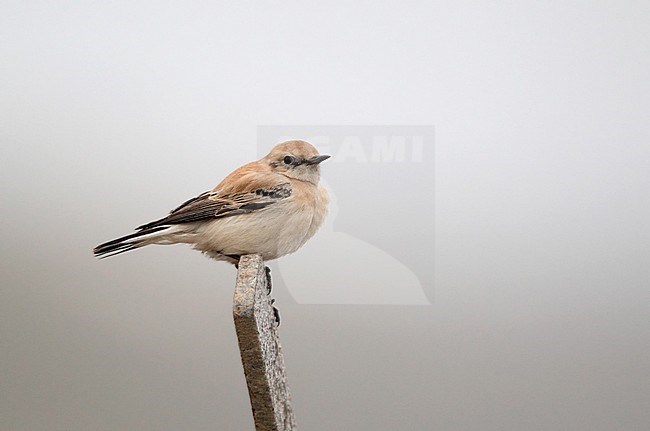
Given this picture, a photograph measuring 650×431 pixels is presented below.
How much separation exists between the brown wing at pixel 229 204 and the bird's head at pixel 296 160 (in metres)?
0.06

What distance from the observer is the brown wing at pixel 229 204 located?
1471 millimetres

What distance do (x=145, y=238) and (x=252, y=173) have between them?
25 centimetres

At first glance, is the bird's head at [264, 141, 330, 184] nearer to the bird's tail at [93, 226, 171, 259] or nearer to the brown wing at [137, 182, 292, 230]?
the brown wing at [137, 182, 292, 230]

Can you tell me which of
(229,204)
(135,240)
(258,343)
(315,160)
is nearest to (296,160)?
(315,160)

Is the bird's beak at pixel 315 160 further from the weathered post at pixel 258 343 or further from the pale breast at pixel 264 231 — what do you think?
the weathered post at pixel 258 343

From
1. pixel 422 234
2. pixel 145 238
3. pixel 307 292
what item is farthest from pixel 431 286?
pixel 145 238

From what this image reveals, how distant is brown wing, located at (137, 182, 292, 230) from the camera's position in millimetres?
1471

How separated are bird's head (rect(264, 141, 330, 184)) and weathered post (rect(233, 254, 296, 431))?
0.80 ft

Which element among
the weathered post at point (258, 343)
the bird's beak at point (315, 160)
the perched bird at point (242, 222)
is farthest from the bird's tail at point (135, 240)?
the bird's beak at point (315, 160)

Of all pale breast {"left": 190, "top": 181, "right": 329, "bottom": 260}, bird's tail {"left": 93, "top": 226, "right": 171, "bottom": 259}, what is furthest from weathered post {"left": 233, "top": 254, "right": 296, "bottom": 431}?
bird's tail {"left": 93, "top": 226, "right": 171, "bottom": 259}

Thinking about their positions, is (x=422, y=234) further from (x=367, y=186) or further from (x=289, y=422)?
(x=289, y=422)

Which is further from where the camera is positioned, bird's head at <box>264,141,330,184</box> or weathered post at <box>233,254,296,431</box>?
bird's head at <box>264,141,330,184</box>

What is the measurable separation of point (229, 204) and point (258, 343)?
1.31 feet

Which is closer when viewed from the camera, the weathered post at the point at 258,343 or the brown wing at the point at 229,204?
the weathered post at the point at 258,343
